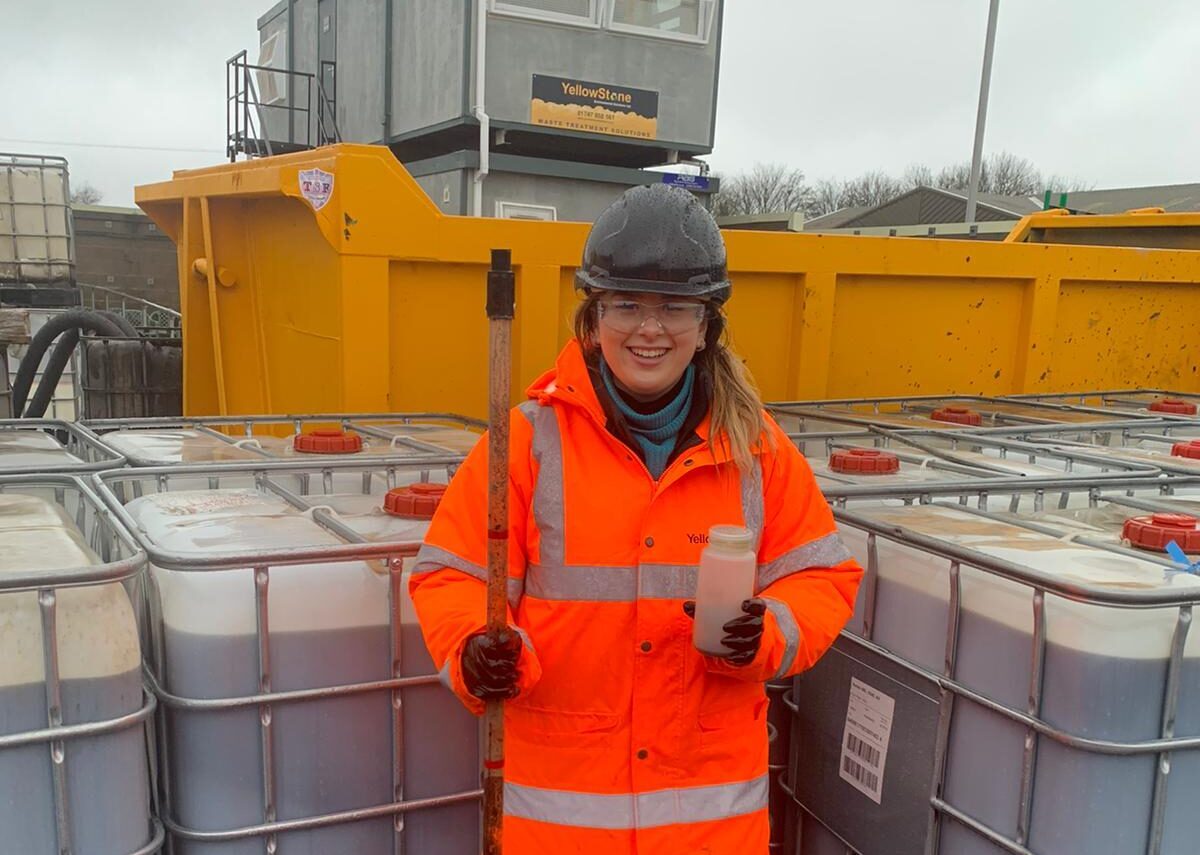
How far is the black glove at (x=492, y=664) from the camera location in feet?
5.04

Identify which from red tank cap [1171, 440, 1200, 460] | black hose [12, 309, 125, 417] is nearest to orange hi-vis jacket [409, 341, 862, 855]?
red tank cap [1171, 440, 1200, 460]

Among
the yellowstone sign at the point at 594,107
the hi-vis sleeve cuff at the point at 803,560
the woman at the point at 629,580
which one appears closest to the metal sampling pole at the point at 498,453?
the woman at the point at 629,580

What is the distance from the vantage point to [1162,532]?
7.39 feet

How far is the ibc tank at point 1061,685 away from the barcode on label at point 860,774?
7cm

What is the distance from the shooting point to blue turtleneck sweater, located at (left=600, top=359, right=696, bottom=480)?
186 centimetres

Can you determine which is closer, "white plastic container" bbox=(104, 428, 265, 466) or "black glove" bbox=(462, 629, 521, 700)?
"black glove" bbox=(462, 629, 521, 700)

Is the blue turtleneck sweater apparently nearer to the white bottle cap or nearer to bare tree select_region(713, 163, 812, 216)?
the white bottle cap

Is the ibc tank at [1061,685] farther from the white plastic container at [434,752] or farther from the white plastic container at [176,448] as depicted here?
the white plastic container at [176,448]

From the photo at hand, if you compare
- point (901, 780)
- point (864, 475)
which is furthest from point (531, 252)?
point (901, 780)

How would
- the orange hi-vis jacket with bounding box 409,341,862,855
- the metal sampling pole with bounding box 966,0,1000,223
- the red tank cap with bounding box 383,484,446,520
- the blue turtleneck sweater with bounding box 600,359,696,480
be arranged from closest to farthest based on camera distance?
the orange hi-vis jacket with bounding box 409,341,862,855, the blue turtleneck sweater with bounding box 600,359,696,480, the red tank cap with bounding box 383,484,446,520, the metal sampling pole with bounding box 966,0,1000,223

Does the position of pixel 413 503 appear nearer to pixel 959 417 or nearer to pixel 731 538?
pixel 731 538

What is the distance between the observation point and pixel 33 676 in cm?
165

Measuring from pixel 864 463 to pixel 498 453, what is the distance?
6.40ft

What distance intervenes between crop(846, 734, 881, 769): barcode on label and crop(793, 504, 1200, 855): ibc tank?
0.08 metres
